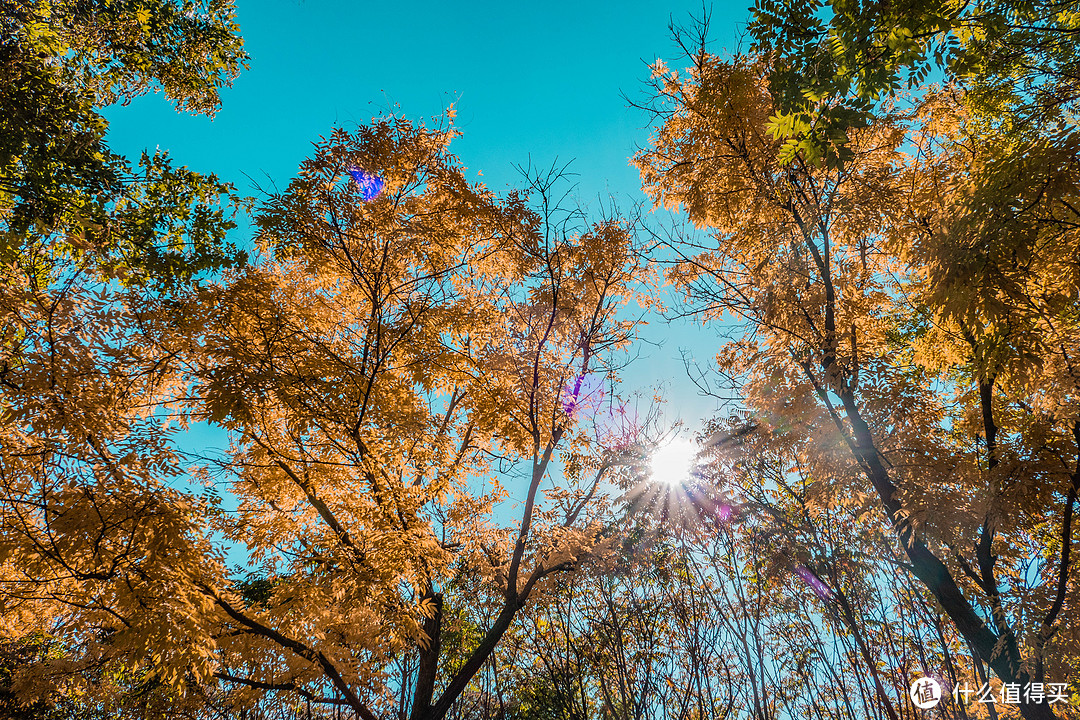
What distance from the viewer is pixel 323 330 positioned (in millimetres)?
5027

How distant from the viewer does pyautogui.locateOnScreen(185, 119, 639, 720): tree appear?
4012mm

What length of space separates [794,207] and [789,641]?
5.17m

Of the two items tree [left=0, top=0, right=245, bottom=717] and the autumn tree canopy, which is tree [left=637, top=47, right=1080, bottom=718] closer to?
the autumn tree canopy

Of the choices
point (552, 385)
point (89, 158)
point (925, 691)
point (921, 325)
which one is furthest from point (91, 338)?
point (921, 325)

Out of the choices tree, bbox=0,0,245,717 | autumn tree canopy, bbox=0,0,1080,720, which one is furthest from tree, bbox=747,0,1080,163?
tree, bbox=0,0,245,717

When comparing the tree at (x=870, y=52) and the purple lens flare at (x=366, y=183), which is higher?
the purple lens flare at (x=366, y=183)

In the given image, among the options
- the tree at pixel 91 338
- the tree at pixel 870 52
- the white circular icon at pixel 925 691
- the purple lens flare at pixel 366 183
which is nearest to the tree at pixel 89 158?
the tree at pixel 91 338

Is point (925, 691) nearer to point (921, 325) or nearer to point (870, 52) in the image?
point (921, 325)

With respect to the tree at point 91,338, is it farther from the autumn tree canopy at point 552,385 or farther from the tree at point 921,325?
the tree at point 921,325

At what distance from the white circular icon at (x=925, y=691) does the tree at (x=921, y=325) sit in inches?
36.4

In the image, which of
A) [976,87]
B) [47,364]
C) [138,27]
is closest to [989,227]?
[976,87]

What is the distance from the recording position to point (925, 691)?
4.72 meters

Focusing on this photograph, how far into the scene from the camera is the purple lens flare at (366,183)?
186 inches

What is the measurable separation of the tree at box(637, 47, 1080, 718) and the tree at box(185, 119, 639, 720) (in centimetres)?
185
